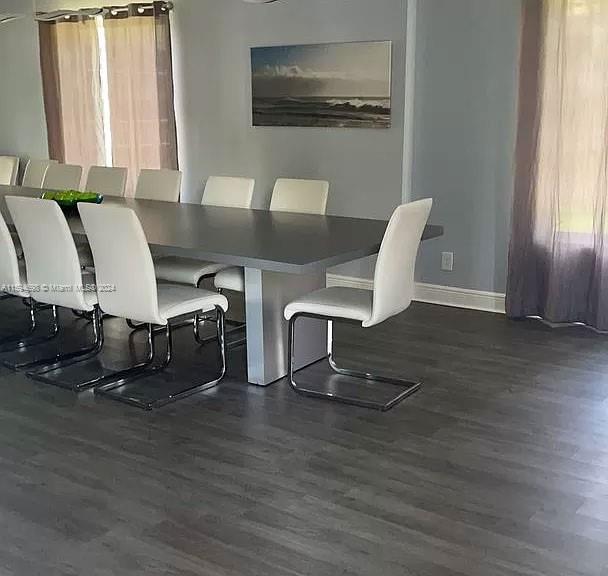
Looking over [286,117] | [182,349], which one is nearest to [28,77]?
[286,117]

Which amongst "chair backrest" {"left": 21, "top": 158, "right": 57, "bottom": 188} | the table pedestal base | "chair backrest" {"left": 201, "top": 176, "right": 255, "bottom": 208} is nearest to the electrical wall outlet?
"chair backrest" {"left": 201, "top": 176, "right": 255, "bottom": 208}

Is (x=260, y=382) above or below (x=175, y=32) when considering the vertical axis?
below

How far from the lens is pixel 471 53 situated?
5.09 metres

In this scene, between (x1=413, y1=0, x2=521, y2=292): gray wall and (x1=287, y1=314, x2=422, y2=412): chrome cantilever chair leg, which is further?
(x1=413, y1=0, x2=521, y2=292): gray wall

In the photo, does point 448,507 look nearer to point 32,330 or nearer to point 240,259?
point 240,259

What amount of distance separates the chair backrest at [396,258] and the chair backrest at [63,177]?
322 centimetres

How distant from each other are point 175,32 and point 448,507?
4887 mm

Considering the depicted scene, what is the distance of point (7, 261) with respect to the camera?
4.18 meters

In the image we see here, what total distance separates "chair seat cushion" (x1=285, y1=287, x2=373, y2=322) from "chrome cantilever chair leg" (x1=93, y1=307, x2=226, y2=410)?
0.44 metres

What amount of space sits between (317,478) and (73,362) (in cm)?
188

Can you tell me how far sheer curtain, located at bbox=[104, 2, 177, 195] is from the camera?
6.39 meters

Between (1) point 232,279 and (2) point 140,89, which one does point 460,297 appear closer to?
(1) point 232,279

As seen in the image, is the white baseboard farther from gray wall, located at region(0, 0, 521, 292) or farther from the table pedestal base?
the table pedestal base

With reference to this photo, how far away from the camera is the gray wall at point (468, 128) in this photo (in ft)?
16.4
